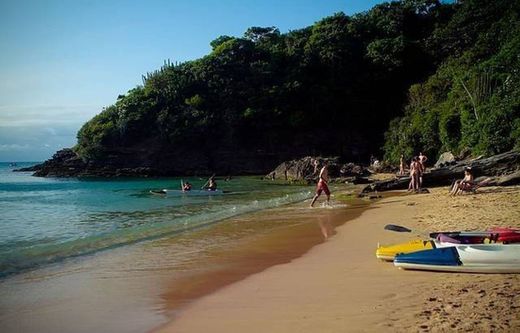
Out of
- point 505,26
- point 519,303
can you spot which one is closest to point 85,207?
point 519,303

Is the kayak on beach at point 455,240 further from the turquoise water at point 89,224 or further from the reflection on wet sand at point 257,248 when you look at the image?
the turquoise water at point 89,224

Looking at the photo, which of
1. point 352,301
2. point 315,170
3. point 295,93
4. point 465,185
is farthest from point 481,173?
point 295,93

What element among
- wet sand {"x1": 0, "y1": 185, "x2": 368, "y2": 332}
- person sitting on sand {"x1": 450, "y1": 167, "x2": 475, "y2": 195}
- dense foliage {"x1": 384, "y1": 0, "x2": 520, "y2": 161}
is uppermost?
dense foliage {"x1": 384, "y1": 0, "x2": 520, "y2": 161}

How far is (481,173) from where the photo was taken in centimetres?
2069

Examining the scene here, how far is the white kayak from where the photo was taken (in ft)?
21.0

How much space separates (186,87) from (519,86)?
1765 inches

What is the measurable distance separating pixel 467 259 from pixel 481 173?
52.8 feet

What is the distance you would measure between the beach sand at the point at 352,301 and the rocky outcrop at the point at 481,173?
1258 centimetres

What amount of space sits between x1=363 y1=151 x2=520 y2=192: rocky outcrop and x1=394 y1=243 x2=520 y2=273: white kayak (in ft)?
44.5

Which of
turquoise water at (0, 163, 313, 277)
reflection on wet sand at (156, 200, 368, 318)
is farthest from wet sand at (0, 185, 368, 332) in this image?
turquoise water at (0, 163, 313, 277)

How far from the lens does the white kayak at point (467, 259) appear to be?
21.0 feet

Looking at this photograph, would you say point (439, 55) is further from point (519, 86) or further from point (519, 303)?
point (519, 303)

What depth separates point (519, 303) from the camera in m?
4.95

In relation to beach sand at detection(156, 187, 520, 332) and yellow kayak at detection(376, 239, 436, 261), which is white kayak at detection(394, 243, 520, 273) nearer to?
beach sand at detection(156, 187, 520, 332)
